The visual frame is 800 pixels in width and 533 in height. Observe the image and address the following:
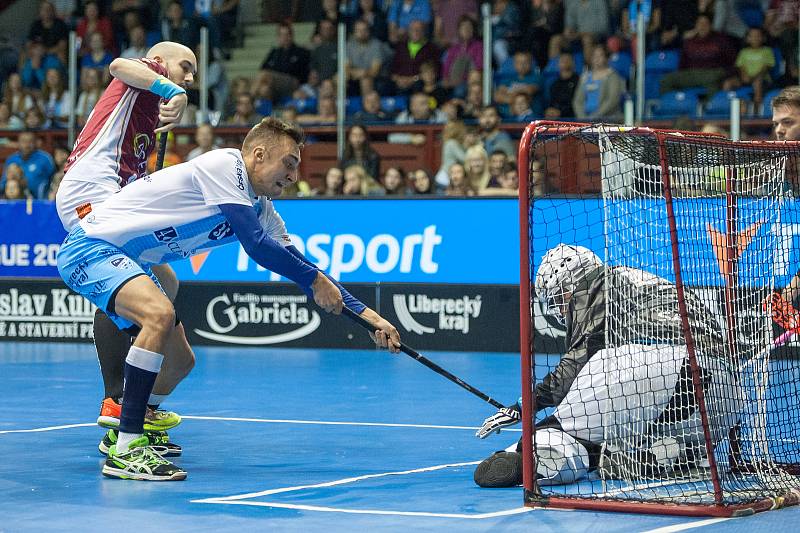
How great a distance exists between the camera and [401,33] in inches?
757

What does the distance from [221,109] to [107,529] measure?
1460 cm

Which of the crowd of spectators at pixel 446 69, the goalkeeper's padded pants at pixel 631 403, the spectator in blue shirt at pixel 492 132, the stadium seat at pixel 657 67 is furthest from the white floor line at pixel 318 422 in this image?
Result: the stadium seat at pixel 657 67

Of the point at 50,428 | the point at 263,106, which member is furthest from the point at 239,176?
the point at 263,106

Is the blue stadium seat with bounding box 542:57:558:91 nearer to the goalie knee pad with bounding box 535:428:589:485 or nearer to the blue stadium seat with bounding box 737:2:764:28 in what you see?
the blue stadium seat with bounding box 737:2:764:28

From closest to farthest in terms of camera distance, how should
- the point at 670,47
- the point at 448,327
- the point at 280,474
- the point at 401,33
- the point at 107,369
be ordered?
the point at 280,474
the point at 107,369
the point at 448,327
the point at 670,47
the point at 401,33

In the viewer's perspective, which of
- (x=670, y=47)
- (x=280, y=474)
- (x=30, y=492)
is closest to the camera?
(x=30, y=492)

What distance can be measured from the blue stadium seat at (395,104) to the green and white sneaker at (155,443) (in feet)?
35.3

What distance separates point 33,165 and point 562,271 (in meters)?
12.1

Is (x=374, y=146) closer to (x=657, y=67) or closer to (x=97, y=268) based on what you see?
(x=657, y=67)

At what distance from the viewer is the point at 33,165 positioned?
58.5 feet

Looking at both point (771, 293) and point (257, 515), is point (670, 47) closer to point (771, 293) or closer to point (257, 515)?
point (771, 293)

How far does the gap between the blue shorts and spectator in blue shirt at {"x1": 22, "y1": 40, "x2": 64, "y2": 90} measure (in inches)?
568

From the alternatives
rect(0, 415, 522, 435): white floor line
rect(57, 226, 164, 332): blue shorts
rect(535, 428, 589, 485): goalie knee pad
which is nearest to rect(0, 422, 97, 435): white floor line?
rect(0, 415, 522, 435): white floor line

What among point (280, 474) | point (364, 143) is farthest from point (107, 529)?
point (364, 143)
